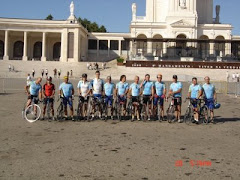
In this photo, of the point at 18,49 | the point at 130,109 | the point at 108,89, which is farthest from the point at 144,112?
the point at 18,49

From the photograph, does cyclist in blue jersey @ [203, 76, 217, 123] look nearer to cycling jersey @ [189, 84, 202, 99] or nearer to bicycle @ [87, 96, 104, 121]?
cycling jersey @ [189, 84, 202, 99]

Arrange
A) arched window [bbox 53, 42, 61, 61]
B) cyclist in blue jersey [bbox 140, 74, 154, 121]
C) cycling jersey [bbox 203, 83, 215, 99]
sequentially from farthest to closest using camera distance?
arched window [bbox 53, 42, 61, 61] → cyclist in blue jersey [bbox 140, 74, 154, 121] → cycling jersey [bbox 203, 83, 215, 99]

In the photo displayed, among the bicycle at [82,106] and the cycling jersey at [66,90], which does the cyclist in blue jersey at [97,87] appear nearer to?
the bicycle at [82,106]

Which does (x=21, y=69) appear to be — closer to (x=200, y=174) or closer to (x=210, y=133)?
(x=210, y=133)

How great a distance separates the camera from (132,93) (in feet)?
38.2

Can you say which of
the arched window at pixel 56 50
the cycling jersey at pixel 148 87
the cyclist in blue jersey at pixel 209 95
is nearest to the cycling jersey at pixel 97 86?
the cycling jersey at pixel 148 87

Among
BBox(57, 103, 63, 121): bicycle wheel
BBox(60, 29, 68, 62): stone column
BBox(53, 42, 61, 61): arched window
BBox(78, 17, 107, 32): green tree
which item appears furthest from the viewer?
BBox(78, 17, 107, 32): green tree

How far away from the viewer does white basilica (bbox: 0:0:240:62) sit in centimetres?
5319

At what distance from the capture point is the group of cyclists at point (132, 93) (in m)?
11.2

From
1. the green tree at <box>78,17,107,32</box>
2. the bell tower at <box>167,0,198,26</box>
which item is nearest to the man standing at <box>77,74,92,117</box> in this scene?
the bell tower at <box>167,0,198,26</box>

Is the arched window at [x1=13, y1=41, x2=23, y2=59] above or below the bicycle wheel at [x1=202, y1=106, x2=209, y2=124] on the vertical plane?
above

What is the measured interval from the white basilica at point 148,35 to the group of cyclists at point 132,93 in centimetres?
3753

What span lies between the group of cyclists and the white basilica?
37530 millimetres

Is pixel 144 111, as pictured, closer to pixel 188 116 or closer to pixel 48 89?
pixel 188 116
